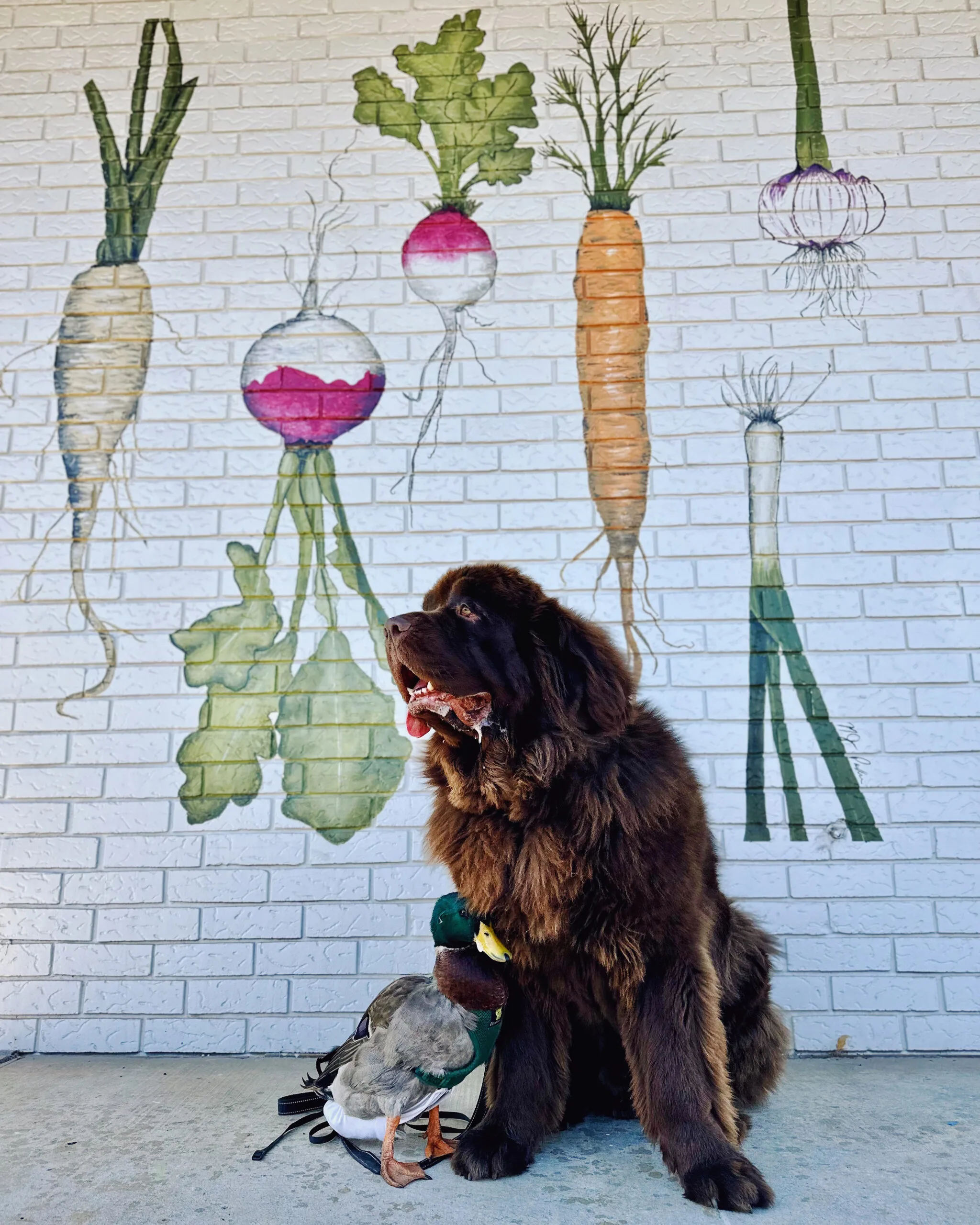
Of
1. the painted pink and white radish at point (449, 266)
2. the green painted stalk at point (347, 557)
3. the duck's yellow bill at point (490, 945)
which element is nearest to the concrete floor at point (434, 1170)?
the duck's yellow bill at point (490, 945)

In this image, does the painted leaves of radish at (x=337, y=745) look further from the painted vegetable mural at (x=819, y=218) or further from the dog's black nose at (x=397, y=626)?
the painted vegetable mural at (x=819, y=218)

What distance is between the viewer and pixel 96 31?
345 centimetres

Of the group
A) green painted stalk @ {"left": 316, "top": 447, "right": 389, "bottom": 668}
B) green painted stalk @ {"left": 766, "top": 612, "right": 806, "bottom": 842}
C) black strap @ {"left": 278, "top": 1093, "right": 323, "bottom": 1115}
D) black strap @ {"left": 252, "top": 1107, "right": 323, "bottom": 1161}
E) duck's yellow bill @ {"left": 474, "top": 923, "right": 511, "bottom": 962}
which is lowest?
black strap @ {"left": 252, "top": 1107, "right": 323, "bottom": 1161}

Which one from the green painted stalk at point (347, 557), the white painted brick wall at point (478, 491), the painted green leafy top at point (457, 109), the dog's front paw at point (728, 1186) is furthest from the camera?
the painted green leafy top at point (457, 109)

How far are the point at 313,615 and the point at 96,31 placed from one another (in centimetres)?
252

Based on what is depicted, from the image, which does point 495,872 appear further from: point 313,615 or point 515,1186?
point 313,615

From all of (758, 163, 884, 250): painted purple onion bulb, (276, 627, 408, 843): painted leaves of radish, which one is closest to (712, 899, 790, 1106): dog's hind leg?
(276, 627, 408, 843): painted leaves of radish

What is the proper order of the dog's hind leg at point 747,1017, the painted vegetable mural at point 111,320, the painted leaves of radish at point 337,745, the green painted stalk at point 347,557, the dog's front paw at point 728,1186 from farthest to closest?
the painted vegetable mural at point 111,320 → the green painted stalk at point 347,557 → the painted leaves of radish at point 337,745 → the dog's hind leg at point 747,1017 → the dog's front paw at point 728,1186

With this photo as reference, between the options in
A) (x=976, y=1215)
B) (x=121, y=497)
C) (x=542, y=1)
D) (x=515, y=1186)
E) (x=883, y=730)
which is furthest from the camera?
(x=542, y=1)

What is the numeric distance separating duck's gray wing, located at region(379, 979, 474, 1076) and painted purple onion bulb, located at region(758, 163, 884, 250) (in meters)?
2.89

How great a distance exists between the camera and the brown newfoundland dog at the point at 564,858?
1.73m

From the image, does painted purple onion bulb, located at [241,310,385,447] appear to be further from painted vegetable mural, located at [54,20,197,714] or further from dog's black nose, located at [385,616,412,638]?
dog's black nose, located at [385,616,412,638]

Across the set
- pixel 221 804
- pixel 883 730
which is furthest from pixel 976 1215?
pixel 221 804

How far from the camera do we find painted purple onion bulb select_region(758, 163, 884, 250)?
323 centimetres
